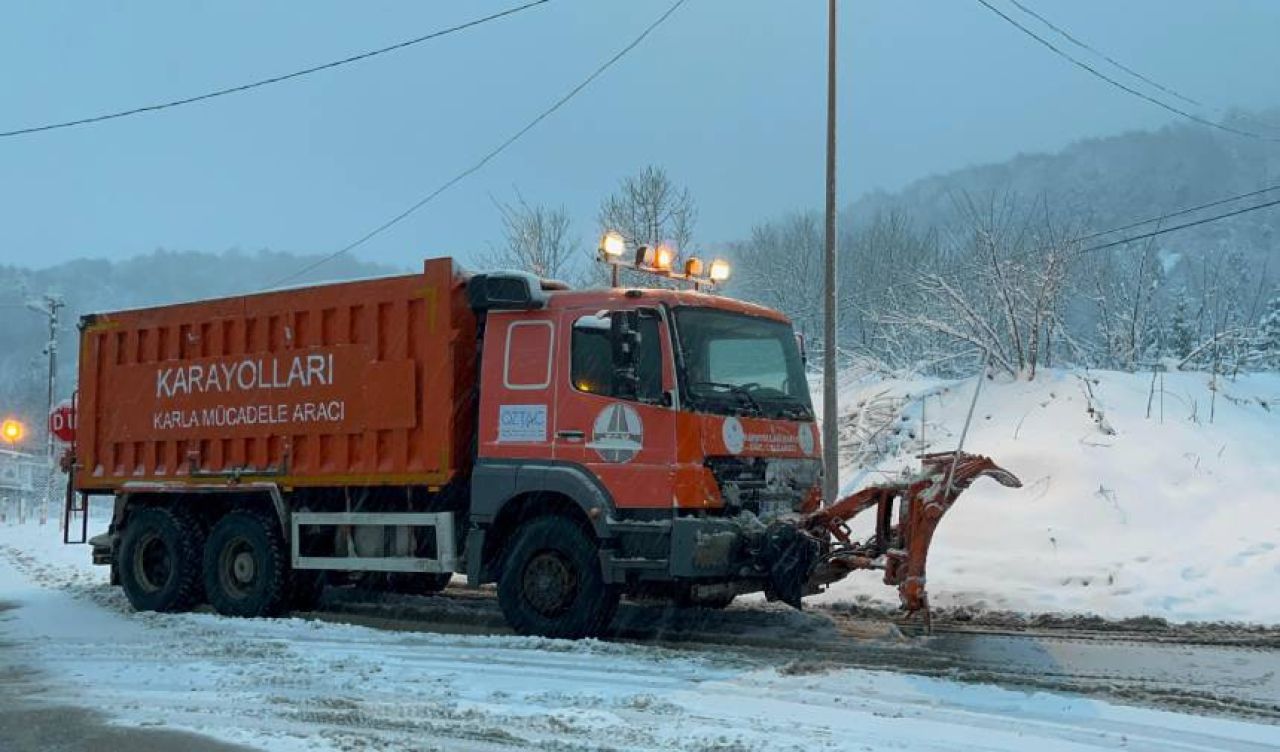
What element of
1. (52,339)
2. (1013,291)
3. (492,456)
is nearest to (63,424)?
(492,456)

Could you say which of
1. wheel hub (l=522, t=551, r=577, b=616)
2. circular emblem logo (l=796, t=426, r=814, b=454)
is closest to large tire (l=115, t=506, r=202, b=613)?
wheel hub (l=522, t=551, r=577, b=616)

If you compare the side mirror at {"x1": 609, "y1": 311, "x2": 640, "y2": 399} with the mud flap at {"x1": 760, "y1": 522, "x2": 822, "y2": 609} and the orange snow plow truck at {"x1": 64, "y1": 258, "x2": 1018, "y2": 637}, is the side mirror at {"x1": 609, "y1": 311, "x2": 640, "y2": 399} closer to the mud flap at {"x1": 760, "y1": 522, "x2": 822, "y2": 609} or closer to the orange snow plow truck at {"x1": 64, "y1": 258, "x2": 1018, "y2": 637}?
the orange snow plow truck at {"x1": 64, "y1": 258, "x2": 1018, "y2": 637}

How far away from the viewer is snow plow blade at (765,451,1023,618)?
8.20 metres

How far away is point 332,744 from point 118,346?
25.6 ft

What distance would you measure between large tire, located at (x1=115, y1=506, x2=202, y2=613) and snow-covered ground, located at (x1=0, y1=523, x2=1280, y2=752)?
1.60 m

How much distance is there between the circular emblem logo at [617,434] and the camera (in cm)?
843

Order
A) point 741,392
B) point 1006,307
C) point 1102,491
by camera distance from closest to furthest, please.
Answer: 1. point 741,392
2. point 1102,491
3. point 1006,307

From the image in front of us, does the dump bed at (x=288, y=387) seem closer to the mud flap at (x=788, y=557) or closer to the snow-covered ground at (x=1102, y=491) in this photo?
the mud flap at (x=788, y=557)

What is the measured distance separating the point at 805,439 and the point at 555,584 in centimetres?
237

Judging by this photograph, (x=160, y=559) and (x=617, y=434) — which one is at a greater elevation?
(x=617, y=434)

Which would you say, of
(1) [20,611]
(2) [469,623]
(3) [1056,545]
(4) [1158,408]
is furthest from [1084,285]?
(1) [20,611]

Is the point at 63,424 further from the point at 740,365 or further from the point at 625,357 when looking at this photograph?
the point at 740,365

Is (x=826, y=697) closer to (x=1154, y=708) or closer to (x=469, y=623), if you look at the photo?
(x=1154, y=708)

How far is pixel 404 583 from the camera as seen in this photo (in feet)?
40.8
